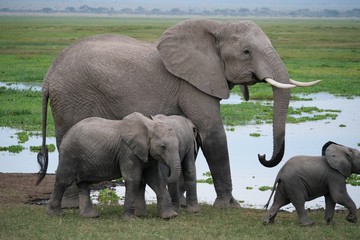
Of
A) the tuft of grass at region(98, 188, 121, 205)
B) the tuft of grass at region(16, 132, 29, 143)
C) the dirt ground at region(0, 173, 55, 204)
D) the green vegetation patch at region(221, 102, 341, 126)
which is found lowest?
the green vegetation patch at region(221, 102, 341, 126)

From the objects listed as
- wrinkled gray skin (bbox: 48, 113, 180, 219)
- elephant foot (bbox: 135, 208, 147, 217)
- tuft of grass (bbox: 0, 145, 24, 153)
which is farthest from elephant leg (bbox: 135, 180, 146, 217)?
tuft of grass (bbox: 0, 145, 24, 153)

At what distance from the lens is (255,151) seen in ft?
62.0

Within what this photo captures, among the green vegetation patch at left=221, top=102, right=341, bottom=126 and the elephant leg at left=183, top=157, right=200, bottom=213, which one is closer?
the elephant leg at left=183, top=157, right=200, bottom=213

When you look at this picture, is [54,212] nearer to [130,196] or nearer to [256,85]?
[130,196]

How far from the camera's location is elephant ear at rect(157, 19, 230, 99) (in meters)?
12.9

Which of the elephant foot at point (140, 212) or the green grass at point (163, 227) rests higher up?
the green grass at point (163, 227)

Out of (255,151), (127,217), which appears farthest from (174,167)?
(255,151)

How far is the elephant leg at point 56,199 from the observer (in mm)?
11797

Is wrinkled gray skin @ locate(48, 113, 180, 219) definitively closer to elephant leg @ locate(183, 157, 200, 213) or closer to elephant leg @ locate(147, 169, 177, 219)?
elephant leg @ locate(147, 169, 177, 219)

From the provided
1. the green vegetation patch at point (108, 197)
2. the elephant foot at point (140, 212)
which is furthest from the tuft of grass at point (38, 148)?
the elephant foot at point (140, 212)

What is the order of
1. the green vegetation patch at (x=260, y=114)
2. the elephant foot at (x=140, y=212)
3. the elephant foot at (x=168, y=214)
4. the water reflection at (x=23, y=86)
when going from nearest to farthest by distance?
the elephant foot at (x=168, y=214), the elephant foot at (x=140, y=212), the green vegetation patch at (x=260, y=114), the water reflection at (x=23, y=86)

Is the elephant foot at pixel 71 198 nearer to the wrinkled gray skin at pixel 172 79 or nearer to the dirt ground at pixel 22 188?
the wrinkled gray skin at pixel 172 79

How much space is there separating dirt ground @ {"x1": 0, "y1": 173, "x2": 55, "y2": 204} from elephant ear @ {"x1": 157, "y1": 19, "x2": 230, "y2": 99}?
275cm

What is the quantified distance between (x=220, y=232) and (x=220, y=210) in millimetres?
1839
